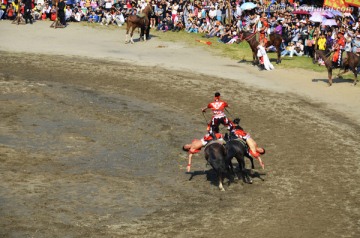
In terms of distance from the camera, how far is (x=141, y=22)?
42.6m

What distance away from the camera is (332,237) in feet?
57.6

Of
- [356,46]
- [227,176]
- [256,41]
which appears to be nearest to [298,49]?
[256,41]

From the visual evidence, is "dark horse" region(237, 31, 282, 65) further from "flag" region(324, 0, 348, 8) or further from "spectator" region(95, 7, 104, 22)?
"spectator" region(95, 7, 104, 22)

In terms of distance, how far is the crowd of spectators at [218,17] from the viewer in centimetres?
4019

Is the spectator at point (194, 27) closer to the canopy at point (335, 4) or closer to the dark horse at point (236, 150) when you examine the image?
the canopy at point (335, 4)

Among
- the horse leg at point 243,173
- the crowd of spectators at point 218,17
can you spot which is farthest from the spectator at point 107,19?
the horse leg at point 243,173

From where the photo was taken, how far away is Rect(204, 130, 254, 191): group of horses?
20.5 meters

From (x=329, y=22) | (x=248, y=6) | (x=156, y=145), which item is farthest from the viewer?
(x=248, y=6)

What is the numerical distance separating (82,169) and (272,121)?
9.29 meters

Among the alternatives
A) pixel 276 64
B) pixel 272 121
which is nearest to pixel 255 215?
pixel 272 121

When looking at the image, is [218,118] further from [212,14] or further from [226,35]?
[212,14]

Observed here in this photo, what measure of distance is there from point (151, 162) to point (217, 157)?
3715 millimetres

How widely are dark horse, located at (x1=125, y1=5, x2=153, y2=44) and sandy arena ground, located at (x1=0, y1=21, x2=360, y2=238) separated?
4.82 ft

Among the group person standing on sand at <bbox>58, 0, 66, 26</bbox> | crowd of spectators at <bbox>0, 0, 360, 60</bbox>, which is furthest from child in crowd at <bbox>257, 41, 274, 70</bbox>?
person standing on sand at <bbox>58, 0, 66, 26</bbox>
